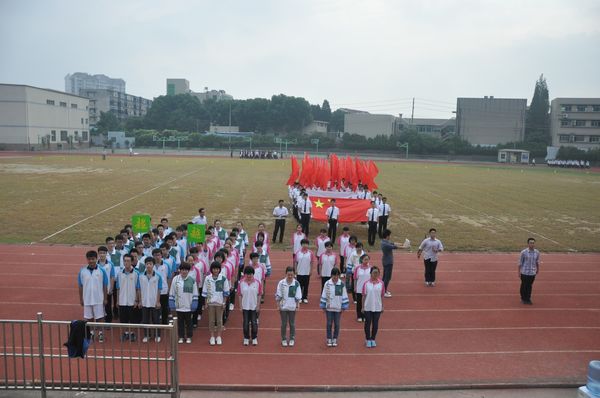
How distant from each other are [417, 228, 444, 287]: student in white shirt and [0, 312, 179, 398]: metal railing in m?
6.21

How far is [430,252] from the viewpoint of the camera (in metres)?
11.3

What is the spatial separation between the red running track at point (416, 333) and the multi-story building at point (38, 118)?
59395mm

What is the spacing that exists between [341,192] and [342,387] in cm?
1160

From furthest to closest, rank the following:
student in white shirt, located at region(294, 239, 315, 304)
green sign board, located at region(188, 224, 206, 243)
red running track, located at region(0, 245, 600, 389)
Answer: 1. green sign board, located at region(188, 224, 206, 243)
2. student in white shirt, located at region(294, 239, 315, 304)
3. red running track, located at region(0, 245, 600, 389)

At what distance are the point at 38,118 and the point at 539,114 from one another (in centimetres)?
7747

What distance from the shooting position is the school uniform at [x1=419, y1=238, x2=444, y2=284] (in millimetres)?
11235

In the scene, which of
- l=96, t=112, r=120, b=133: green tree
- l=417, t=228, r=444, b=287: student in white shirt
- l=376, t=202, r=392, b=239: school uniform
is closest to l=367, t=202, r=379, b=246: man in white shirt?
l=376, t=202, r=392, b=239: school uniform

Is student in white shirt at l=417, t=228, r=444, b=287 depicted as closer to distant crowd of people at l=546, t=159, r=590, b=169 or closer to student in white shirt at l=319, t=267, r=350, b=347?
student in white shirt at l=319, t=267, r=350, b=347

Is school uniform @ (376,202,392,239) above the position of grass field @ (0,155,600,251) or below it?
above

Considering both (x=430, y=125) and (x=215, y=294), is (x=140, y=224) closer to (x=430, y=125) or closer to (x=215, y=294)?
(x=215, y=294)

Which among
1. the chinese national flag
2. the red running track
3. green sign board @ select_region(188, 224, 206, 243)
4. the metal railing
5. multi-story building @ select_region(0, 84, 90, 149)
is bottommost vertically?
the red running track

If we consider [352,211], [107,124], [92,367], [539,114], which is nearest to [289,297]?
[92,367]

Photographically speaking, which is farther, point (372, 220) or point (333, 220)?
point (372, 220)

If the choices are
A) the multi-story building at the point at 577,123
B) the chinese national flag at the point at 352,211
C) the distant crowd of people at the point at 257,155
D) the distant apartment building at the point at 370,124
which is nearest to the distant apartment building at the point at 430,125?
the distant apartment building at the point at 370,124
